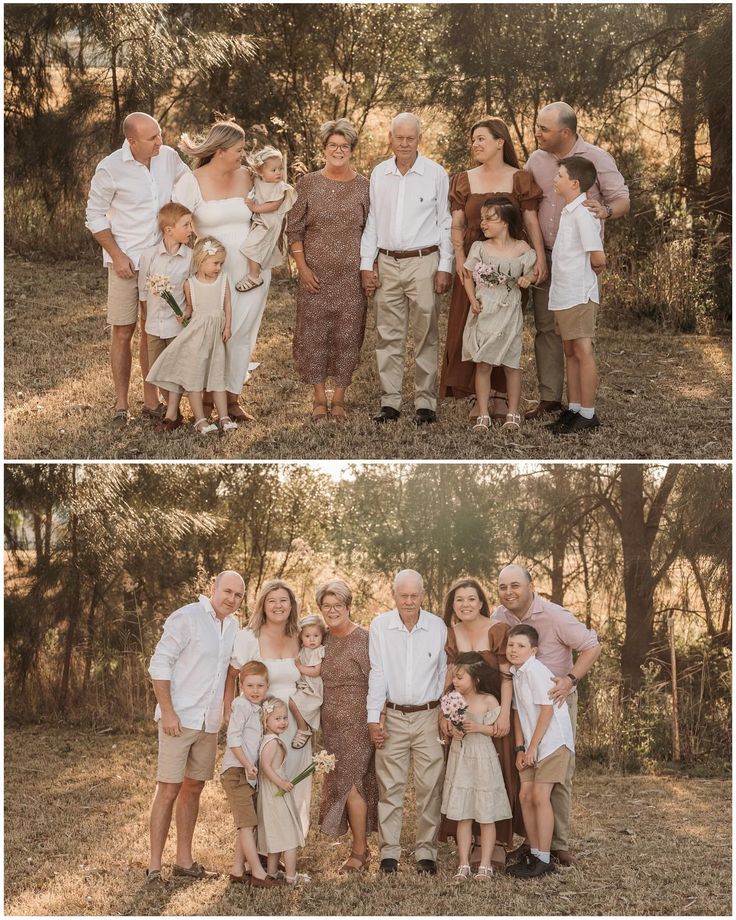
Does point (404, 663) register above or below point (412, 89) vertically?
below

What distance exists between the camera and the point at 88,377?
29.8 ft

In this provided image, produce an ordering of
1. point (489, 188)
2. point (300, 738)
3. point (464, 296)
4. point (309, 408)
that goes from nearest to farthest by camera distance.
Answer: point (300, 738) < point (489, 188) < point (464, 296) < point (309, 408)

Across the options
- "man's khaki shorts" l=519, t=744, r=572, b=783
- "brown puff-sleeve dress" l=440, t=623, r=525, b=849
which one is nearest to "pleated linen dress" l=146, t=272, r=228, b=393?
"brown puff-sleeve dress" l=440, t=623, r=525, b=849

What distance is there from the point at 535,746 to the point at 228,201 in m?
3.82

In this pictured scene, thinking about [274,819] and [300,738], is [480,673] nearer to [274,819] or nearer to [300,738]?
[300,738]

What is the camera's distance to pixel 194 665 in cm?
602

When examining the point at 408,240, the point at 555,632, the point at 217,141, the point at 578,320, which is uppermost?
the point at 217,141

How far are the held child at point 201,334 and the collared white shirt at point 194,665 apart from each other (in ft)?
5.63

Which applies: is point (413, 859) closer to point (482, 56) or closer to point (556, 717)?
point (556, 717)

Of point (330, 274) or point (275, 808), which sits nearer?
point (275, 808)

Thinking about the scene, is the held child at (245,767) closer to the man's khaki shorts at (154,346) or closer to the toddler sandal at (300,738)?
Result: the toddler sandal at (300,738)

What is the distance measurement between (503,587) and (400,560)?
149 inches

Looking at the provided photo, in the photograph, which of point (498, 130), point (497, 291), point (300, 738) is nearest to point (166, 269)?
point (497, 291)

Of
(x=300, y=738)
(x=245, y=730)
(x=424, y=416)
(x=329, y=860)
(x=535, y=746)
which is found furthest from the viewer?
(x=424, y=416)
